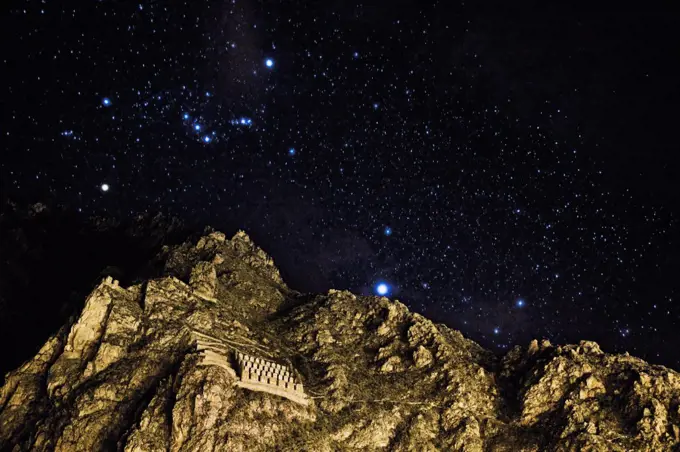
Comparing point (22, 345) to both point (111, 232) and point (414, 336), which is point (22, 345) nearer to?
point (111, 232)

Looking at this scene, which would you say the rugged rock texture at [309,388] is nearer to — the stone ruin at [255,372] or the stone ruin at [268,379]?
the stone ruin at [255,372]

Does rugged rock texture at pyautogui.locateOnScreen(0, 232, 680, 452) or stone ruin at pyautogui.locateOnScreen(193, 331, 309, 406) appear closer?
rugged rock texture at pyautogui.locateOnScreen(0, 232, 680, 452)

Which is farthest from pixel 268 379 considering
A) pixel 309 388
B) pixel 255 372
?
pixel 309 388

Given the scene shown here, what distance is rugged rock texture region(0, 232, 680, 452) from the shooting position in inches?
1881

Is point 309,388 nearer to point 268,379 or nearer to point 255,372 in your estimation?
point 268,379

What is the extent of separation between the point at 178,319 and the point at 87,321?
8392 mm

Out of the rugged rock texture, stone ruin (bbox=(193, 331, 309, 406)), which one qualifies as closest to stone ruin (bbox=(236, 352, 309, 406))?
stone ruin (bbox=(193, 331, 309, 406))

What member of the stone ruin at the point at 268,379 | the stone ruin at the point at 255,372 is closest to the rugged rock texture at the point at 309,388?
the stone ruin at the point at 255,372

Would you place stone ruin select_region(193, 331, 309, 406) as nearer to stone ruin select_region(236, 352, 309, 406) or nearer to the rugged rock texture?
stone ruin select_region(236, 352, 309, 406)

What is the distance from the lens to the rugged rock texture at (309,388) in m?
47.8

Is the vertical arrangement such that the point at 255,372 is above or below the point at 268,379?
above

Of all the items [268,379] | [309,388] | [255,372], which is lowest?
[268,379]

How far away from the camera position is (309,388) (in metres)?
56.4

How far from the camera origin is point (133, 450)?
44344 mm
